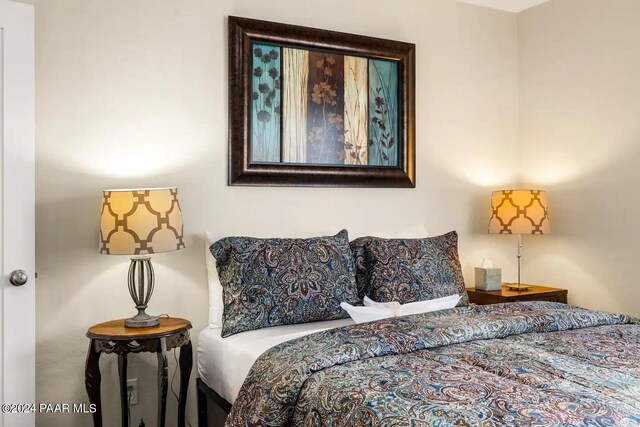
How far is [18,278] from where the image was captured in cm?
249

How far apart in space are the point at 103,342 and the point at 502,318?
1598 mm

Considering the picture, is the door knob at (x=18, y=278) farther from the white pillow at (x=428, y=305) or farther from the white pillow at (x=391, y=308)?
the white pillow at (x=428, y=305)

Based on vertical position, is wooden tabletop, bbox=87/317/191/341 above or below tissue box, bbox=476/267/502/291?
below

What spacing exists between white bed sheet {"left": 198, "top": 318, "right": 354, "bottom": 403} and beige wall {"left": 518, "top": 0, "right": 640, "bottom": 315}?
1.78 meters

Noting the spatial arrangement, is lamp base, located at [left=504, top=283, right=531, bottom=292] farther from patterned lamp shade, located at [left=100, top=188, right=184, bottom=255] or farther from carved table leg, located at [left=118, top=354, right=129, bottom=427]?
carved table leg, located at [left=118, top=354, right=129, bottom=427]

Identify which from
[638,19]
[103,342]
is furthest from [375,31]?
[103,342]

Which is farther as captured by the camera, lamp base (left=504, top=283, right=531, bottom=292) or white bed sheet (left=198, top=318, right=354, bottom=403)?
lamp base (left=504, top=283, right=531, bottom=292)

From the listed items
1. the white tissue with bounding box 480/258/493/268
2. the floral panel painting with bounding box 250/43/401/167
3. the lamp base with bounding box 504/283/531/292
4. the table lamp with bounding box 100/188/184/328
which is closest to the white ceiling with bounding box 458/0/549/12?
the floral panel painting with bounding box 250/43/401/167

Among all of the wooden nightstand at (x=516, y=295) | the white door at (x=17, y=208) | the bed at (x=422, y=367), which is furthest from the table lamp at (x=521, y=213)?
the white door at (x=17, y=208)

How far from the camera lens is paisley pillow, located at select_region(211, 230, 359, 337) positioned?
2.63m

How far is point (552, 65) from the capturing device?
3873 millimetres

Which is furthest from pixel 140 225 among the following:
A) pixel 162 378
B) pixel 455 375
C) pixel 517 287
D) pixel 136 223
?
pixel 517 287

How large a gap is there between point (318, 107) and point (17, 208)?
1.63 m

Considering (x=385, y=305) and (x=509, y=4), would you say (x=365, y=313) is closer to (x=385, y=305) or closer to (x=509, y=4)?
(x=385, y=305)
